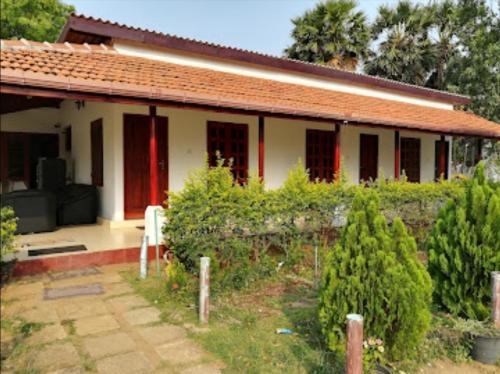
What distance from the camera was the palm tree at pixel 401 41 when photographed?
20969 millimetres

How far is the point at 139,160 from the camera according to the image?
851 cm

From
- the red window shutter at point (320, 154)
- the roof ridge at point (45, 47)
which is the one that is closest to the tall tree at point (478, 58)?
the red window shutter at point (320, 154)

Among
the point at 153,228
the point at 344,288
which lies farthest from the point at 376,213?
the point at 153,228

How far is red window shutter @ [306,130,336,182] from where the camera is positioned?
37.1ft

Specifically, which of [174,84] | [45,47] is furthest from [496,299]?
[45,47]

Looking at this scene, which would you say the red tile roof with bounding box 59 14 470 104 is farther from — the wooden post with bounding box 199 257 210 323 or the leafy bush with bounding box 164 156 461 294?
the wooden post with bounding box 199 257 210 323

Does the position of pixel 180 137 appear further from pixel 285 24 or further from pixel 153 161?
pixel 285 24

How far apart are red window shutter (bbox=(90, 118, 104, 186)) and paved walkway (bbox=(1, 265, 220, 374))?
4197 mm

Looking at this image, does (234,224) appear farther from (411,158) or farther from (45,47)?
(411,158)

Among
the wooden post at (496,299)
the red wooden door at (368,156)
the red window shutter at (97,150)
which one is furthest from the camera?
the red wooden door at (368,156)

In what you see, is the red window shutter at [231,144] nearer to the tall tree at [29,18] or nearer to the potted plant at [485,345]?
the potted plant at [485,345]

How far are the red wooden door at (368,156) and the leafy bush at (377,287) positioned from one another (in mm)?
9681

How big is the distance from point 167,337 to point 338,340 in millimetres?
1599

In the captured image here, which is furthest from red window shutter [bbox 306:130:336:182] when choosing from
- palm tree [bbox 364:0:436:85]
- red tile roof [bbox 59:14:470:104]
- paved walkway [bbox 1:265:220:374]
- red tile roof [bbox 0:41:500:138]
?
palm tree [bbox 364:0:436:85]
